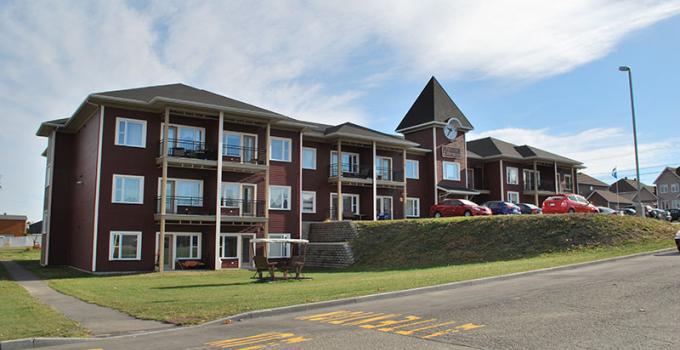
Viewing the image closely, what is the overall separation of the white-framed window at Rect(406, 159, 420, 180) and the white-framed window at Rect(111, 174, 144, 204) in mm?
21214

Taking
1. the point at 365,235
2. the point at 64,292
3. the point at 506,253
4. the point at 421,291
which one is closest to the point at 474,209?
the point at 365,235

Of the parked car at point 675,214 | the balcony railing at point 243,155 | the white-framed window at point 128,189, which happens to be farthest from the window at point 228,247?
the parked car at point 675,214

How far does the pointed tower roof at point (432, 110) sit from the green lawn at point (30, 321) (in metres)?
35.3

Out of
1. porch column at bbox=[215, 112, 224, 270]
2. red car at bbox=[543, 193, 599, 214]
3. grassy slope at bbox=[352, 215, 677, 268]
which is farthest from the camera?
red car at bbox=[543, 193, 599, 214]

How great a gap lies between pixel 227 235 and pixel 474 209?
52.1 feet

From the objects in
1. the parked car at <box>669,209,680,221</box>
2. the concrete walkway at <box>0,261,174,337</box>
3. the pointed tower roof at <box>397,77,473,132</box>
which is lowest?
the concrete walkway at <box>0,261,174,337</box>

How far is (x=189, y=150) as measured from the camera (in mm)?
31062

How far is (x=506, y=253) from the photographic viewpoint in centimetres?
2464

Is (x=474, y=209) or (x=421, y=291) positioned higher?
(x=474, y=209)

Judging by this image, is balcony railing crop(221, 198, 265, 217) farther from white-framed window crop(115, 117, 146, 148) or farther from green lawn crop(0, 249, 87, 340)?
green lawn crop(0, 249, 87, 340)

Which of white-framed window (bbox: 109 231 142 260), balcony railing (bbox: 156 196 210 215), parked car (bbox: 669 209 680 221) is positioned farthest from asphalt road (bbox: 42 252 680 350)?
parked car (bbox: 669 209 680 221)

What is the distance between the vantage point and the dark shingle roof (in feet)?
96.9

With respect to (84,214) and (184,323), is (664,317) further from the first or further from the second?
(84,214)

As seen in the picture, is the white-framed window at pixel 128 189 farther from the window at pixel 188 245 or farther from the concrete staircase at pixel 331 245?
the concrete staircase at pixel 331 245
